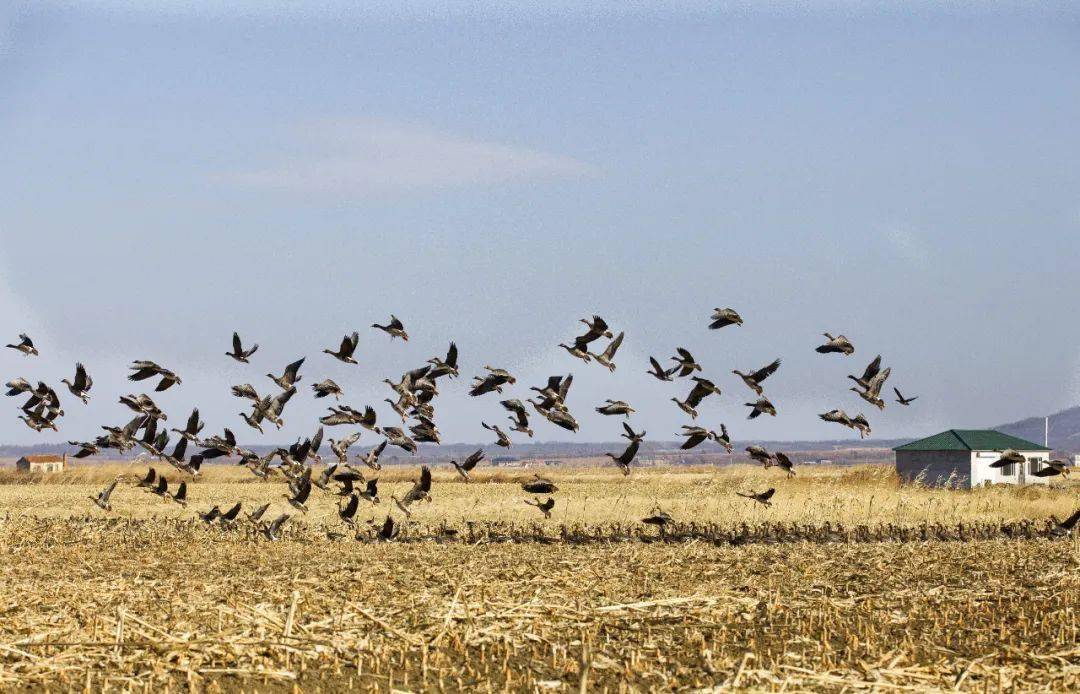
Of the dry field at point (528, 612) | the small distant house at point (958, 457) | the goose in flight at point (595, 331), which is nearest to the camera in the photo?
the dry field at point (528, 612)

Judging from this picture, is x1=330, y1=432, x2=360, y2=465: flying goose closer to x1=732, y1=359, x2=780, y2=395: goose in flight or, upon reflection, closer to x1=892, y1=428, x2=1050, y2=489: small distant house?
x1=732, y1=359, x2=780, y2=395: goose in flight

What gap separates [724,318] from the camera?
66.6 ft

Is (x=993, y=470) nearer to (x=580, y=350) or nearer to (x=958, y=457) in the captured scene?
(x=958, y=457)

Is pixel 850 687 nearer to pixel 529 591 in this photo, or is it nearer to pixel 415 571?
pixel 529 591

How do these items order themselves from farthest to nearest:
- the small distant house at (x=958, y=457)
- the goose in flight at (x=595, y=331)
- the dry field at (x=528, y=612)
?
the small distant house at (x=958, y=457)
the goose in flight at (x=595, y=331)
the dry field at (x=528, y=612)

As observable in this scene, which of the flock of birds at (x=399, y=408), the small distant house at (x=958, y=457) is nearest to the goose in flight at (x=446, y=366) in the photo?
the flock of birds at (x=399, y=408)

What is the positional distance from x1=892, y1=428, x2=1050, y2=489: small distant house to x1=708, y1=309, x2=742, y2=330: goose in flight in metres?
40.8

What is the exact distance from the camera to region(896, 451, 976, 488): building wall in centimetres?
6034

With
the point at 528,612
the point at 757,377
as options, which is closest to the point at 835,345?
the point at 757,377

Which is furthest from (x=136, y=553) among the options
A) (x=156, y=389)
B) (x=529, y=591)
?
(x=529, y=591)

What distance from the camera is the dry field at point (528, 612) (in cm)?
1120

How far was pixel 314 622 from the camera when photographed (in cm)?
1291

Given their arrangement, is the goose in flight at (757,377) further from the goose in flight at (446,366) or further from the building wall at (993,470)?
the building wall at (993,470)

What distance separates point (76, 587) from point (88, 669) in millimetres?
7091
